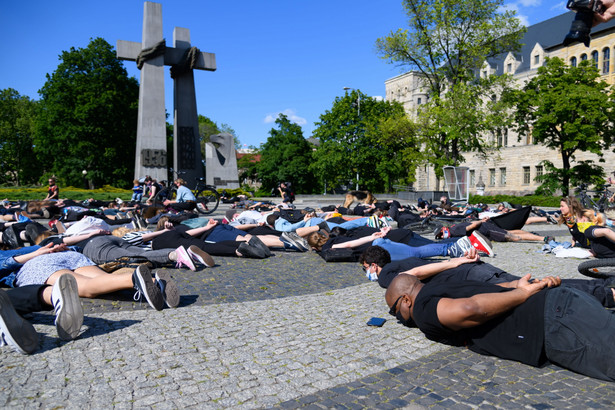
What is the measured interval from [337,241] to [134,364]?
5252 millimetres

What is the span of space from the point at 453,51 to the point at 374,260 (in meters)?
30.0

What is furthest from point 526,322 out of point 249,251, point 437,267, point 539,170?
point 539,170

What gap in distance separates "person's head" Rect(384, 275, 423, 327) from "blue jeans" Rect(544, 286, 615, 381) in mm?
1031

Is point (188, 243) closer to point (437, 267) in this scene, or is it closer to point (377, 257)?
point (377, 257)

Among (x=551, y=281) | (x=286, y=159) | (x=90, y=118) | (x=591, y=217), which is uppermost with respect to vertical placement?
(x=90, y=118)

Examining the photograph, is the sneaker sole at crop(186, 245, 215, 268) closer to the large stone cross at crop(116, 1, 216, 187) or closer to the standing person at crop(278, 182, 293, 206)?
the standing person at crop(278, 182, 293, 206)

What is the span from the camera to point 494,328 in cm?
343

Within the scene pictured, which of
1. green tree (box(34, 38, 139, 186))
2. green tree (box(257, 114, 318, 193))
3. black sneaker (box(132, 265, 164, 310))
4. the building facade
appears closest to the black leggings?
black sneaker (box(132, 265, 164, 310))

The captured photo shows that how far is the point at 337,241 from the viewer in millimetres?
8352

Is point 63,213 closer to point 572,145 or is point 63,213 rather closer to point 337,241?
point 337,241

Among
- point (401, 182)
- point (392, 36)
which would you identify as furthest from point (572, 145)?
point (401, 182)

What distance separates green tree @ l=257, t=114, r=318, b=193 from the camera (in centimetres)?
5959

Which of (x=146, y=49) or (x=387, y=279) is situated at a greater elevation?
(x=146, y=49)

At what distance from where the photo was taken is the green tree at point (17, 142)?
58.8m
